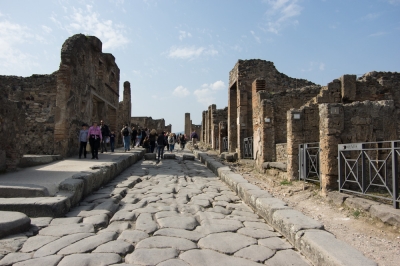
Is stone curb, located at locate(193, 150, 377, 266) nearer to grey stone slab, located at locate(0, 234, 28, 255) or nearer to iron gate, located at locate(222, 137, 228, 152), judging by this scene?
grey stone slab, located at locate(0, 234, 28, 255)

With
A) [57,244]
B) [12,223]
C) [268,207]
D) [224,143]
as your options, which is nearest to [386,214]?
[268,207]

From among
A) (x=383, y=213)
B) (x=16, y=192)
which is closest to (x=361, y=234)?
(x=383, y=213)

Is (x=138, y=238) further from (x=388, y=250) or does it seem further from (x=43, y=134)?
(x=43, y=134)


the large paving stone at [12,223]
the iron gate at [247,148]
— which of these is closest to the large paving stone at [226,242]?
the large paving stone at [12,223]

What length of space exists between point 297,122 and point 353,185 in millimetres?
2418

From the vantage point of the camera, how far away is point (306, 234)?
306 centimetres

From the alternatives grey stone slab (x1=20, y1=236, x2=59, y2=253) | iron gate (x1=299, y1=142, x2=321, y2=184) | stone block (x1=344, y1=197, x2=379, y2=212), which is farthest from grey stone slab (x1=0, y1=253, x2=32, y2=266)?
iron gate (x1=299, y1=142, x2=321, y2=184)

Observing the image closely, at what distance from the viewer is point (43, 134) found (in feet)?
36.7

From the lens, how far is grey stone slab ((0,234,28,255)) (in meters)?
2.80

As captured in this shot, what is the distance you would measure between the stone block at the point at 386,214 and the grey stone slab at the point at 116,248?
2.96 m

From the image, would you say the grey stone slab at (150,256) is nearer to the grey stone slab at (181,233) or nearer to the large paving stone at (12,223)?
the grey stone slab at (181,233)

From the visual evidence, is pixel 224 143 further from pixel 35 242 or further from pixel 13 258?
pixel 13 258

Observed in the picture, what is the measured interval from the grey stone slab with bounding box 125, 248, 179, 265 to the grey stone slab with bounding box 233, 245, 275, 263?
2.07 ft

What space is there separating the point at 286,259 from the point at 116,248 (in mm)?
1633
